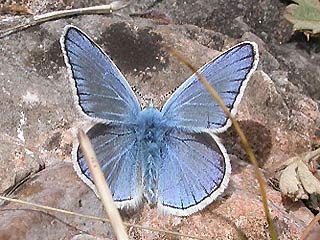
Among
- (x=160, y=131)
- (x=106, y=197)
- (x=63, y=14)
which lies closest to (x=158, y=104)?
(x=160, y=131)

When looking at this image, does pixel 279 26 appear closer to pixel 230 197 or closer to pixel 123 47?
pixel 123 47

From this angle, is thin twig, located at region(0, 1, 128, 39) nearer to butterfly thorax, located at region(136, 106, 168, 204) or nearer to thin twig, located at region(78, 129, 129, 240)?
butterfly thorax, located at region(136, 106, 168, 204)

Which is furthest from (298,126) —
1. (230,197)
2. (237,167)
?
(230,197)

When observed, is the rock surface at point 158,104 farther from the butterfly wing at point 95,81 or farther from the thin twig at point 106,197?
the thin twig at point 106,197

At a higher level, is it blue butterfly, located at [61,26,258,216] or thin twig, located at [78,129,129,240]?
thin twig, located at [78,129,129,240]

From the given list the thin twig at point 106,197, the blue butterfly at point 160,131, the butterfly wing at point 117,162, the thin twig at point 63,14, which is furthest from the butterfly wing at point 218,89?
the thin twig at point 63,14

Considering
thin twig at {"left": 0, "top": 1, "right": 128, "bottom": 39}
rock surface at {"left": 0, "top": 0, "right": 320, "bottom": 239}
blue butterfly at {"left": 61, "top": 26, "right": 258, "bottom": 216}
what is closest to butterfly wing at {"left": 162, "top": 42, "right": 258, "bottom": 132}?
blue butterfly at {"left": 61, "top": 26, "right": 258, "bottom": 216}
